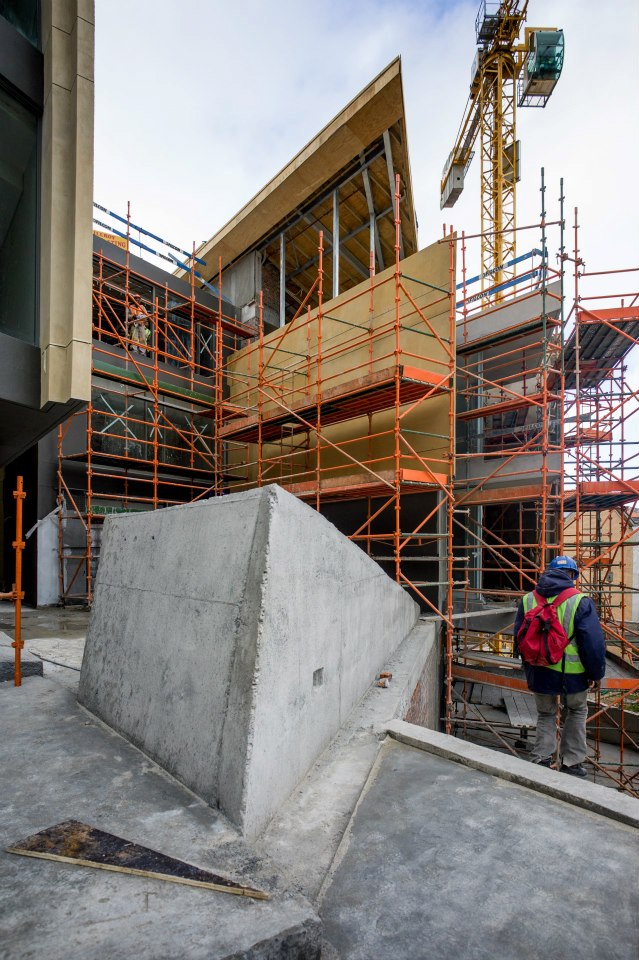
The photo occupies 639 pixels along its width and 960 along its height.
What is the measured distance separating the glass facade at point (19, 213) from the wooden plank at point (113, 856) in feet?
16.0

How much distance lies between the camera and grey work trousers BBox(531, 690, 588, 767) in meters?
4.93

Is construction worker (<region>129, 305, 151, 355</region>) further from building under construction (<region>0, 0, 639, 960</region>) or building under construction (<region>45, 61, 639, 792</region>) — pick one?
building under construction (<region>0, 0, 639, 960</region>)

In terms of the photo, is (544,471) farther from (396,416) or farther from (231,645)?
(231,645)

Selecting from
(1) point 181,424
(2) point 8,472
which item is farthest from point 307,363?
(2) point 8,472

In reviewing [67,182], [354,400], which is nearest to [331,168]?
[354,400]

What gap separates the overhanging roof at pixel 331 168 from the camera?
14789mm

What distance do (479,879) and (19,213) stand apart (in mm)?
7564

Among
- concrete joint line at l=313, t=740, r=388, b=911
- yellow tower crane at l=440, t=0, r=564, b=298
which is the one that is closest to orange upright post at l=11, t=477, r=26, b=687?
concrete joint line at l=313, t=740, r=388, b=911

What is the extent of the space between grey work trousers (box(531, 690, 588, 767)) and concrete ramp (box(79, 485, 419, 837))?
2169 mm

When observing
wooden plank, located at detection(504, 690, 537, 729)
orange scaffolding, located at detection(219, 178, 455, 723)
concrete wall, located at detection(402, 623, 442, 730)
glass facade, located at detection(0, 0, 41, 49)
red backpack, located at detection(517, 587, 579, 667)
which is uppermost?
glass facade, located at detection(0, 0, 41, 49)

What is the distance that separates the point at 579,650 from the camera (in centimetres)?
470

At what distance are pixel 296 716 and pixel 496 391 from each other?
13.6m

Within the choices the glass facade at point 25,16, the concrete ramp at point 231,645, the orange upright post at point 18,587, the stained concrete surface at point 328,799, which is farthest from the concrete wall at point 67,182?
the stained concrete surface at point 328,799

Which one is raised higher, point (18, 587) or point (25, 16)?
point (25, 16)
